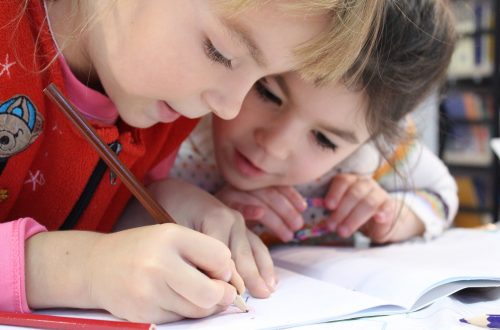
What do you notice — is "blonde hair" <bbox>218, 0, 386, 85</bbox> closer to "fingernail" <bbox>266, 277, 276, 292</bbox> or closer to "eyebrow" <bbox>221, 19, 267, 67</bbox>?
"eyebrow" <bbox>221, 19, 267, 67</bbox>

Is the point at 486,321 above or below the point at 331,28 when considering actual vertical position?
below

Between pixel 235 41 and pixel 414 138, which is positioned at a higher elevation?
pixel 235 41

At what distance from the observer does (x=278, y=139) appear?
26.8 inches

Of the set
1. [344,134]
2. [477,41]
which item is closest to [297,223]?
[344,134]

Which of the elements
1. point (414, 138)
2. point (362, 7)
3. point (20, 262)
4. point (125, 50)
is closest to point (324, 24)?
point (362, 7)

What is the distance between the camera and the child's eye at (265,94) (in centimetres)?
69

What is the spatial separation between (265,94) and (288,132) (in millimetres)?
55

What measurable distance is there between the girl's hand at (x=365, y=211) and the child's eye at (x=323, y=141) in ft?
0.40

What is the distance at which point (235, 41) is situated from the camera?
0.50m

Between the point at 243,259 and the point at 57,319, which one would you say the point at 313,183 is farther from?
the point at 57,319

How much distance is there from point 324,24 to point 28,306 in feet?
1.05

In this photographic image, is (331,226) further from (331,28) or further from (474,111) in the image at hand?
(474,111)

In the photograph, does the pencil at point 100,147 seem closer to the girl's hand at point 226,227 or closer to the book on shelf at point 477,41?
the girl's hand at point 226,227

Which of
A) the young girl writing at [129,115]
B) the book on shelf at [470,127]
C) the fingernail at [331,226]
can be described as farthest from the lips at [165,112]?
the book on shelf at [470,127]
